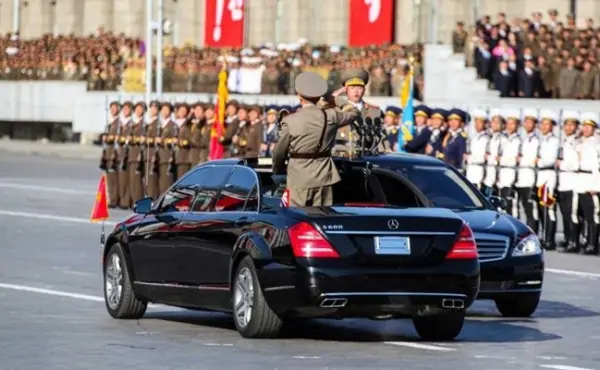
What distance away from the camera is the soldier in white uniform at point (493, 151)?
26.7 m

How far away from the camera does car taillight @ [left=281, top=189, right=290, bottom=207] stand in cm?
1499

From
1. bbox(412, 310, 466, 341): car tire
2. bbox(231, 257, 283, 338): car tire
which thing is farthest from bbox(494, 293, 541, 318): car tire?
bbox(231, 257, 283, 338): car tire

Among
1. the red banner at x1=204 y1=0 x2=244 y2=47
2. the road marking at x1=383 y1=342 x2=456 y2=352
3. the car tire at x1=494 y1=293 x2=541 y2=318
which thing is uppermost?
the red banner at x1=204 y1=0 x2=244 y2=47

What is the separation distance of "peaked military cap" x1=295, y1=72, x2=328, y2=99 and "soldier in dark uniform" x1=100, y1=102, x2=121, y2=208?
20.7 meters

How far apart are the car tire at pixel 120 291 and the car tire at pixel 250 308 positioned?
6.13 ft

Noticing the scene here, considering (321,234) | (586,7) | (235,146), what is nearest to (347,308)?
(321,234)

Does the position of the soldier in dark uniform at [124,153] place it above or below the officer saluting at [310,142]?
below

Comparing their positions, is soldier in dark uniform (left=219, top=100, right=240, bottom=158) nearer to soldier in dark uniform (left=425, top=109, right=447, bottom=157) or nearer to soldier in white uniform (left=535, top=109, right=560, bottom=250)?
soldier in dark uniform (left=425, top=109, right=447, bottom=157)

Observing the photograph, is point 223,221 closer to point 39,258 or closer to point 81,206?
point 39,258

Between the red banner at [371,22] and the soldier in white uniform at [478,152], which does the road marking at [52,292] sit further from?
the red banner at [371,22]

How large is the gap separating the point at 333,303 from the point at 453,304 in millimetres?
849

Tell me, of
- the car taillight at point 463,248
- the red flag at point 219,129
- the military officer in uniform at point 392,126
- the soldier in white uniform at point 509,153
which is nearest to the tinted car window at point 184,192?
the car taillight at point 463,248

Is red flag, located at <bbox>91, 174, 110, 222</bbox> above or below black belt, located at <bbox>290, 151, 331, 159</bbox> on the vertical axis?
below

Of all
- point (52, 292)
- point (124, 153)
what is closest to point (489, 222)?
point (52, 292)
